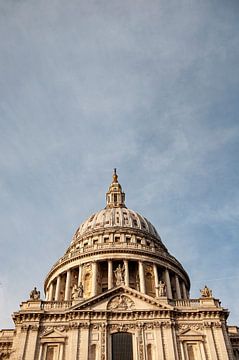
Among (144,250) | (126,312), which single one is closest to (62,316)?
(126,312)

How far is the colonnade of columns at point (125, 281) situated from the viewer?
201 feet

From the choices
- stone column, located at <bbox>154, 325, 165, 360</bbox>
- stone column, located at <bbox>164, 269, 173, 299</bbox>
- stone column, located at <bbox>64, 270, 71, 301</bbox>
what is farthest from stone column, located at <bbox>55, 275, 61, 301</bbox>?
stone column, located at <bbox>154, 325, 165, 360</bbox>

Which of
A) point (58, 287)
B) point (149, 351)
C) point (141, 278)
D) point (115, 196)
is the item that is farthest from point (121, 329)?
point (115, 196)

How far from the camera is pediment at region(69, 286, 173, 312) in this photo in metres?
44.2

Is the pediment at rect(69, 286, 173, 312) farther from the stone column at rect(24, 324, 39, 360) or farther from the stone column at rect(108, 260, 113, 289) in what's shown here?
the stone column at rect(108, 260, 113, 289)

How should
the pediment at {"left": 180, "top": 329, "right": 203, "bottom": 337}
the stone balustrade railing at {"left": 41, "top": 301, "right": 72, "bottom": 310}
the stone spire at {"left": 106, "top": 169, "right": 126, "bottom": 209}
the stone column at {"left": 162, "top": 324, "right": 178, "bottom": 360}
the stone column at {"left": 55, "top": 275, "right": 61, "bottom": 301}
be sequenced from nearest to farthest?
the stone column at {"left": 162, "top": 324, "right": 178, "bottom": 360}, the pediment at {"left": 180, "top": 329, "right": 203, "bottom": 337}, the stone balustrade railing at {"left": 41, "top": 301, "right": 72, "bottom": 310}, the stone column at {"left": 55, "top": 275, "right": 61, "bottom": 301}, the stone spire at {"left": 106, "top": 169, "right": 126, "bottom": 209}

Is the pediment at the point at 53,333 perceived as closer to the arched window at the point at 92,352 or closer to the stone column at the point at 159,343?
the arched window at the point at 92,352

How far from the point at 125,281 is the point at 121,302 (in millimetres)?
14379

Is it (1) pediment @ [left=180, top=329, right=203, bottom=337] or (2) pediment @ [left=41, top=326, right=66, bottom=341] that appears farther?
(1) pediment @ [left=180, top=329, right=203, bottom=337]

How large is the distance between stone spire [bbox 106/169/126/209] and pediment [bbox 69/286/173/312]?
41.2 metres

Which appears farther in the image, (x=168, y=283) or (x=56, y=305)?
(x=168, y=283)

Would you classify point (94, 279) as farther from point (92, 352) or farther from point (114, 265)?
point (92, 352)

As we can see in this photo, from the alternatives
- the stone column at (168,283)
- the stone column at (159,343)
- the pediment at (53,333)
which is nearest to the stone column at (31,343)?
the pediment at (53,333)

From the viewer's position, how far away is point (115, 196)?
3521 inches
